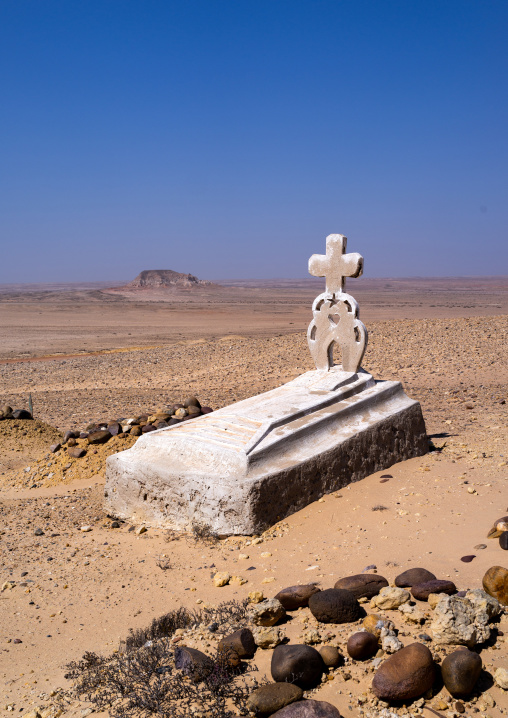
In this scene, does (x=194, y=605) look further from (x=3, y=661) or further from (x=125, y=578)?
(x=3, y=661)

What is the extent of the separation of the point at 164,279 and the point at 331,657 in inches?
4004

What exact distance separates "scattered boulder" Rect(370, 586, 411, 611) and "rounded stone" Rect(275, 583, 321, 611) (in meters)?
0.41

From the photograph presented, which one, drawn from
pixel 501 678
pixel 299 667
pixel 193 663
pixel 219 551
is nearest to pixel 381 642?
pixel 299 667

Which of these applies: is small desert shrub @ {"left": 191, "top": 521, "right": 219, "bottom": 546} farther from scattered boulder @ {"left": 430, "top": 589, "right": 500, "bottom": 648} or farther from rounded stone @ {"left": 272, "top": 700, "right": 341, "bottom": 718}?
rounded stone @ {"left": 272, "top": 700, "right": 341, "bottom": 718}

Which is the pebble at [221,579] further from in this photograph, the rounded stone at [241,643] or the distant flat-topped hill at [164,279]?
the distant flat-topped hill at [164,279]

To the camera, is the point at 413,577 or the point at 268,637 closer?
the point at 268,637

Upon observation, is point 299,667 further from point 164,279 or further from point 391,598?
point 164,279

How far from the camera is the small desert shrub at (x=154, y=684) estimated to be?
3.09 metres

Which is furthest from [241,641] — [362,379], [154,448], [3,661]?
[362,379]

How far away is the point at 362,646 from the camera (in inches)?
129

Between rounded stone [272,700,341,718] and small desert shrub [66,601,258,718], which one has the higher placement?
rounded stone [272,700,341,718]

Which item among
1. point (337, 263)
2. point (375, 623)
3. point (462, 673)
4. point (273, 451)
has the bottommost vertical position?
point (375, 623)

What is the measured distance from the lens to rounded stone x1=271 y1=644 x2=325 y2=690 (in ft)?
10.2

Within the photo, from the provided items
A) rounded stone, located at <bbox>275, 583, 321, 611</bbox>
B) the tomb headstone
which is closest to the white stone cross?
the tomb headstone
